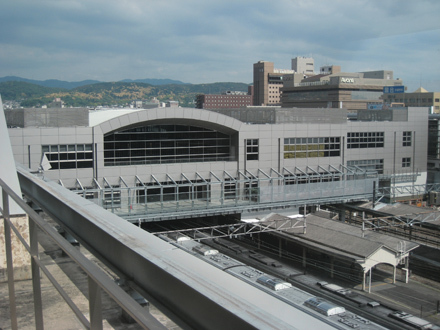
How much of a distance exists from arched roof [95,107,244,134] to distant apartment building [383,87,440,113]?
3773cm

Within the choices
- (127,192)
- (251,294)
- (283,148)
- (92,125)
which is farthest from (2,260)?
(283,148)

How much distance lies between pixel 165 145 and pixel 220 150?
9.57 ft

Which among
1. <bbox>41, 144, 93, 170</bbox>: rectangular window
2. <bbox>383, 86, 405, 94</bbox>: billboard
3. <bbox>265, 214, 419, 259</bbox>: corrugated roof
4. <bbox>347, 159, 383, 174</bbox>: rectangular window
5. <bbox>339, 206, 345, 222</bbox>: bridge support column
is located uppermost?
<bbox>383, 86, 405, 94</bbox>: billboard

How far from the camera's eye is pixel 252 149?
77.7 feet

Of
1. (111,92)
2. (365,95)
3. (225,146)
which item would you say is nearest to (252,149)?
(225,146)

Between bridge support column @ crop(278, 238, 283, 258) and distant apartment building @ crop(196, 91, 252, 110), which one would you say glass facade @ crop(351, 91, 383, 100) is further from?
bridge support column @ crop(278, 238, 283, 258)

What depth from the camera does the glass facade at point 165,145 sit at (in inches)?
829

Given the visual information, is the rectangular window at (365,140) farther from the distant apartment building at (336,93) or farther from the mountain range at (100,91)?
the mountain range at (100,91)

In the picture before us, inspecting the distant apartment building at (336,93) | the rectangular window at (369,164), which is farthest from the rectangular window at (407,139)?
the distant apartment building at (336,93)

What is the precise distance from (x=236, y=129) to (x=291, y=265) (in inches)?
294

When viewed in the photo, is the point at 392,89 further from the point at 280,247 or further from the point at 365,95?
the point at 280,247

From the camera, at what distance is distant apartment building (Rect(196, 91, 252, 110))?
4169 inches

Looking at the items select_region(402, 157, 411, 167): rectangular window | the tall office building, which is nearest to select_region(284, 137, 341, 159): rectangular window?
select_region(402, 157, 411, 167): rectangular window

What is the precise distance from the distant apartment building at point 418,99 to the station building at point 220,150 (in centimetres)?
2876
